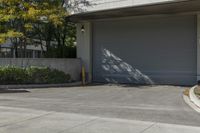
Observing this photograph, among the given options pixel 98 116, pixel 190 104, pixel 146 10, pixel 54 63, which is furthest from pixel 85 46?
pixel 98 116

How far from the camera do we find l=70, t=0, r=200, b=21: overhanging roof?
754 inches

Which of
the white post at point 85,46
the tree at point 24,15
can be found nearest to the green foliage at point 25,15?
the tree at point 24,15

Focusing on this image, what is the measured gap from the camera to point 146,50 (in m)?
23.3

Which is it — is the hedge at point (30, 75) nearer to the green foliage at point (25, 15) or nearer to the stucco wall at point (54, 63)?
the stucco wall at point (54, 63)

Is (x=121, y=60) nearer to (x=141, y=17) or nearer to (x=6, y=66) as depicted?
(x=141, y=17)

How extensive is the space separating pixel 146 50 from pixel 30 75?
7.61 metres

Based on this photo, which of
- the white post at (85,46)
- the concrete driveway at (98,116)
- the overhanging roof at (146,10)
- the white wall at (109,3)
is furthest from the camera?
the white post at (85,46)

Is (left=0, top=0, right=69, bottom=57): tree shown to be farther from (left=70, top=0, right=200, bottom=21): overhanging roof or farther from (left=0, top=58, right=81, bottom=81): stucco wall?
(left=70, top=0, right=200, bottom=21): overhanging roof

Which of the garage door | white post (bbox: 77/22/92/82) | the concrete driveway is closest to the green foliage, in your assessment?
white post (bbox: 77/22/92/82)

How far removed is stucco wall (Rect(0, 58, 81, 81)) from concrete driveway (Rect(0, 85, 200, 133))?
7.18 m

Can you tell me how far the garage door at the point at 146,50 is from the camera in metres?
21.8

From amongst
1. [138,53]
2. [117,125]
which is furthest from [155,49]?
[117,125]

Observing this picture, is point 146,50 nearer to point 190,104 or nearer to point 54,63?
point 54,63

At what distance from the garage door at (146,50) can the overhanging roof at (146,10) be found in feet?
3.04
